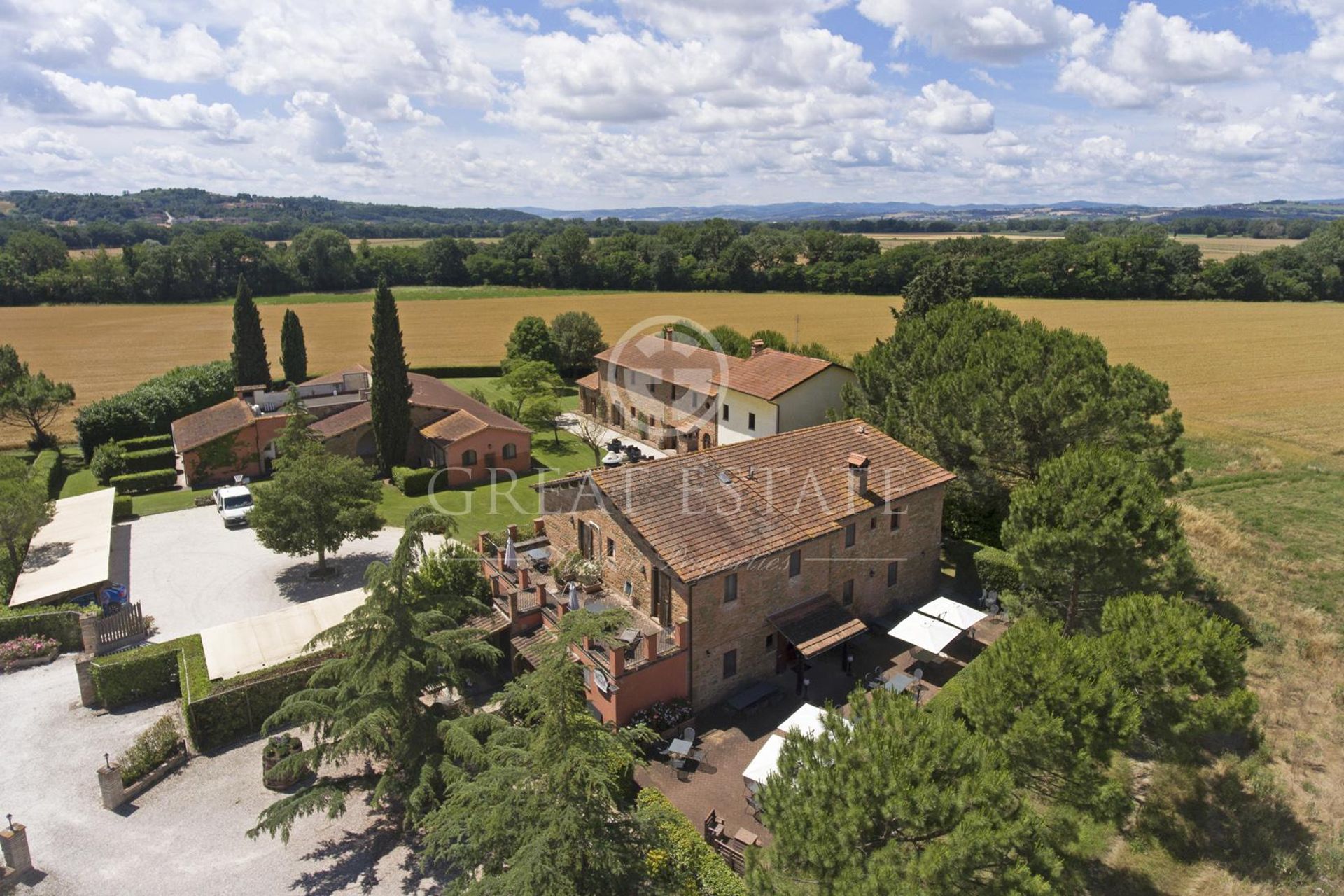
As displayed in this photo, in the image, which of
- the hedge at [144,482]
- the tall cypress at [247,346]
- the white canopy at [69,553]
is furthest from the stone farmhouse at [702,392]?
the white canopy at [69,553]

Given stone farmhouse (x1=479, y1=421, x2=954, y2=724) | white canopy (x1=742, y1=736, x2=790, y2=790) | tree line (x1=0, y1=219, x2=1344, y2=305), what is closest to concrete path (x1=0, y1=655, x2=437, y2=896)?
stone farmhouse (x1=479, y1=421, x2=954, y2=724)

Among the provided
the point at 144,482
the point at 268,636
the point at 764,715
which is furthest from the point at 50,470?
the point at 764,715

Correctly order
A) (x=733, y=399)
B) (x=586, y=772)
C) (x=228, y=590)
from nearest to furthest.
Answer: (x=586, y=772), (x=228, y=590), (x=733, y=399)

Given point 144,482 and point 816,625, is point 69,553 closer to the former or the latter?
point 144,482

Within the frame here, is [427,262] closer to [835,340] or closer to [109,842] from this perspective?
[835,340]

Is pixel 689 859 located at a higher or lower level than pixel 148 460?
lower

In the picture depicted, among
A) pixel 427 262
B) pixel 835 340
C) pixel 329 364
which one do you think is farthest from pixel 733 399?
pixel 427 262
